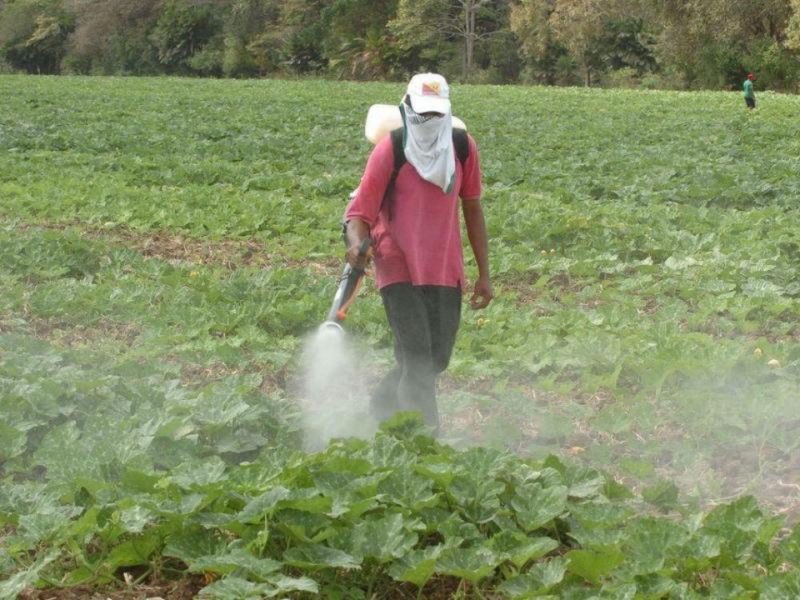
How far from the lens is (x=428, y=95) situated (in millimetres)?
4621

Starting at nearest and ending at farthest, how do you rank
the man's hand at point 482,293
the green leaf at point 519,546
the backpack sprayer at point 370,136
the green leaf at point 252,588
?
the green leaf at point 252,588, the green leaf at point 519,546, the backpack sprayer at point 370,136, the man's hand at point 482,293

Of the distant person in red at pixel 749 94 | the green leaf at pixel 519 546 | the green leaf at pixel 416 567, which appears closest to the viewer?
the green leaf at pixel 416 567

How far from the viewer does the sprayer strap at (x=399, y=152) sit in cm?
469

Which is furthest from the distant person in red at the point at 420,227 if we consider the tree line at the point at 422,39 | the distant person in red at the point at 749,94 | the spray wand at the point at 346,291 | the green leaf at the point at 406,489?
the tree line at the point at 422,39

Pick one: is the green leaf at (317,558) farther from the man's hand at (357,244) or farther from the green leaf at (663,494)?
the man's hand at (357,244)

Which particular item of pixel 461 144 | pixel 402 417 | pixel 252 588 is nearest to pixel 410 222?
pixel 461 144

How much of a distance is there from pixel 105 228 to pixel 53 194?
177 cm

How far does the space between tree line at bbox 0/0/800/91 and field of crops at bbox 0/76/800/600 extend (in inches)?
1202

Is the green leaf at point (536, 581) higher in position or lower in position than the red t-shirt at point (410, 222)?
lower

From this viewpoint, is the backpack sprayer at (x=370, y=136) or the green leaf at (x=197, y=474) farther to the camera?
the backpack sprayer at (x=370, y=136)

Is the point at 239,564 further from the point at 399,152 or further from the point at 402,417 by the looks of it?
the point at 399,152

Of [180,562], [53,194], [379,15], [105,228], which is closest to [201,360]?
[180,562]

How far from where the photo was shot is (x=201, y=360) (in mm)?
6594

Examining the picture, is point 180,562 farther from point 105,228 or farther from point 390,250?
point 105,228
